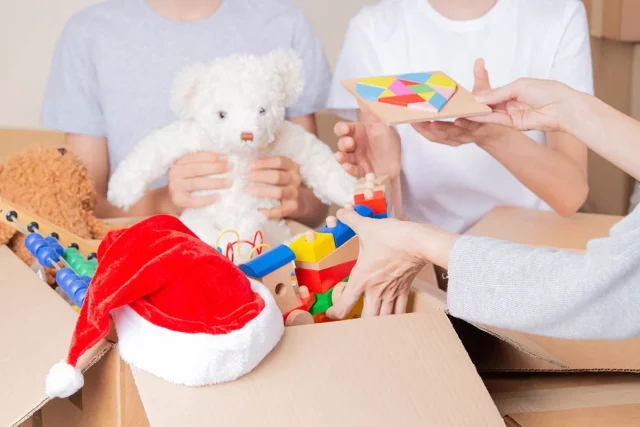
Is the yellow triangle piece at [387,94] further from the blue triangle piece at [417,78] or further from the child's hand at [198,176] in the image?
the child's hand at [198,176]

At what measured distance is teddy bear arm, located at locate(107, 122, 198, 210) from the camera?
37.2 inches

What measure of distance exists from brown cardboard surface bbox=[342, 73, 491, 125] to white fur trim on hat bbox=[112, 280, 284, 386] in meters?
0.28

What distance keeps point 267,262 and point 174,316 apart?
5.9 inches

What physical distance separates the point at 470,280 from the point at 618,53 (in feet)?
4.97

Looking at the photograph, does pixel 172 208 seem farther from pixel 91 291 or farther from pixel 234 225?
pixel 91 291

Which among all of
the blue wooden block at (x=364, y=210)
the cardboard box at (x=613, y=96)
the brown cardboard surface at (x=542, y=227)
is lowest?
the cardboard box at (x=613, y=96)

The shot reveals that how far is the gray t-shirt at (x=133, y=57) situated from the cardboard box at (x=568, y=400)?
0.73 meters

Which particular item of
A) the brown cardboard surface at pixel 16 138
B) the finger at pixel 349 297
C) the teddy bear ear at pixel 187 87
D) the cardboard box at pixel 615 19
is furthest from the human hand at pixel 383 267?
the cardboard box at pixel 615 19

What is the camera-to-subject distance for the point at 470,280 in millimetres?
598

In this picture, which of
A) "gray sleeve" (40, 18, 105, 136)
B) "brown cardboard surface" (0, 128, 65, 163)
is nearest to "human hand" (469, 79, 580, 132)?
"gray sleeve" (40, 18, 105, 136)

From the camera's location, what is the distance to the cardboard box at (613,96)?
6.12ft

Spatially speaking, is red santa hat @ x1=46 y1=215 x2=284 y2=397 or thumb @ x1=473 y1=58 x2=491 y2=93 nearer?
red santa hat @ x1=46 y1=215 x2=284 y2=397

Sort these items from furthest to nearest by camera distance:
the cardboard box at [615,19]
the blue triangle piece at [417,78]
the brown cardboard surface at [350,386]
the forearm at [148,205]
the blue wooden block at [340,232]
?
the cardboard box at [615,19] < the forearm at [148,205] < the blue triangle piece at [417,78] < the blue wooden block at [340,232] < the brown cardboard surface at [350,386]

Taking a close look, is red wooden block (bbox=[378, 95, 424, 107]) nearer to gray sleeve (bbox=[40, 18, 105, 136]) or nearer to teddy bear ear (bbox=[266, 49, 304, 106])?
teddy bear ear (bbox=[266, 49, 304, 106])
